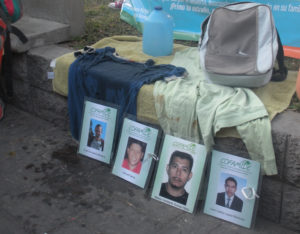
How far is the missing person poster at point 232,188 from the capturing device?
2.40m

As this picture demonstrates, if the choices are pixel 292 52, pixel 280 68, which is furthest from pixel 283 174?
pixel 292 52

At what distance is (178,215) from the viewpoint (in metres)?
2.54

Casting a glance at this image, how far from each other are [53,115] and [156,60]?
109 centimetres

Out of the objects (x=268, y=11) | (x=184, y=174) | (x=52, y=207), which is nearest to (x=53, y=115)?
(x=52, y=207)

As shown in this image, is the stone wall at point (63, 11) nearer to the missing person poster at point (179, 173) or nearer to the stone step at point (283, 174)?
the missing person poster at point (179, 173)

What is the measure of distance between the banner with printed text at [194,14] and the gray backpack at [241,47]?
0.60 m

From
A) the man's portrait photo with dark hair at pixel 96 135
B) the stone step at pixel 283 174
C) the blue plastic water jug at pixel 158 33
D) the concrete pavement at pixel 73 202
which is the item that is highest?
the blue plastic water jug at pixel 158 33

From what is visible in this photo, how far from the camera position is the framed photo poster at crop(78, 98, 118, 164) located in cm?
301

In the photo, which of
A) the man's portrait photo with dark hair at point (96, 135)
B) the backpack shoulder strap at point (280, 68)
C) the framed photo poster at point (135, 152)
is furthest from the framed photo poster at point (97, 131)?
the backpack shoulder strap at point (280, 68)

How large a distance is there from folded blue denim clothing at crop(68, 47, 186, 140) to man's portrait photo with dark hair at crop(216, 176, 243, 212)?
2.74 feet

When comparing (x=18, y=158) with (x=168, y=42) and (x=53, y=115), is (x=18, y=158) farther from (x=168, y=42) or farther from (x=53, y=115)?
(x=168, y=42)

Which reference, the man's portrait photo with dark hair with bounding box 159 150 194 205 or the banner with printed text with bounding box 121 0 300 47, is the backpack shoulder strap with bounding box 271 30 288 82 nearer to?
the banner with printed text with bounding box 121 0 300 47

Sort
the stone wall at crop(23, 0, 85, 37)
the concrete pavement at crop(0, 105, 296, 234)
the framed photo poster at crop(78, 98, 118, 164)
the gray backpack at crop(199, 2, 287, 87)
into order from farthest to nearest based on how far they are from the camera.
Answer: the stone wall at crop(23, 0, 85, 37) → the framed photo poster at crop(78, 98, 118, 164) → the gray backpack at crop(199, 2, 287, 87) → the concrete pavement at crop(0, 105, 296, 234)

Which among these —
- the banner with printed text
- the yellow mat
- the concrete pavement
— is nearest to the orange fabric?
the banner with printed text
